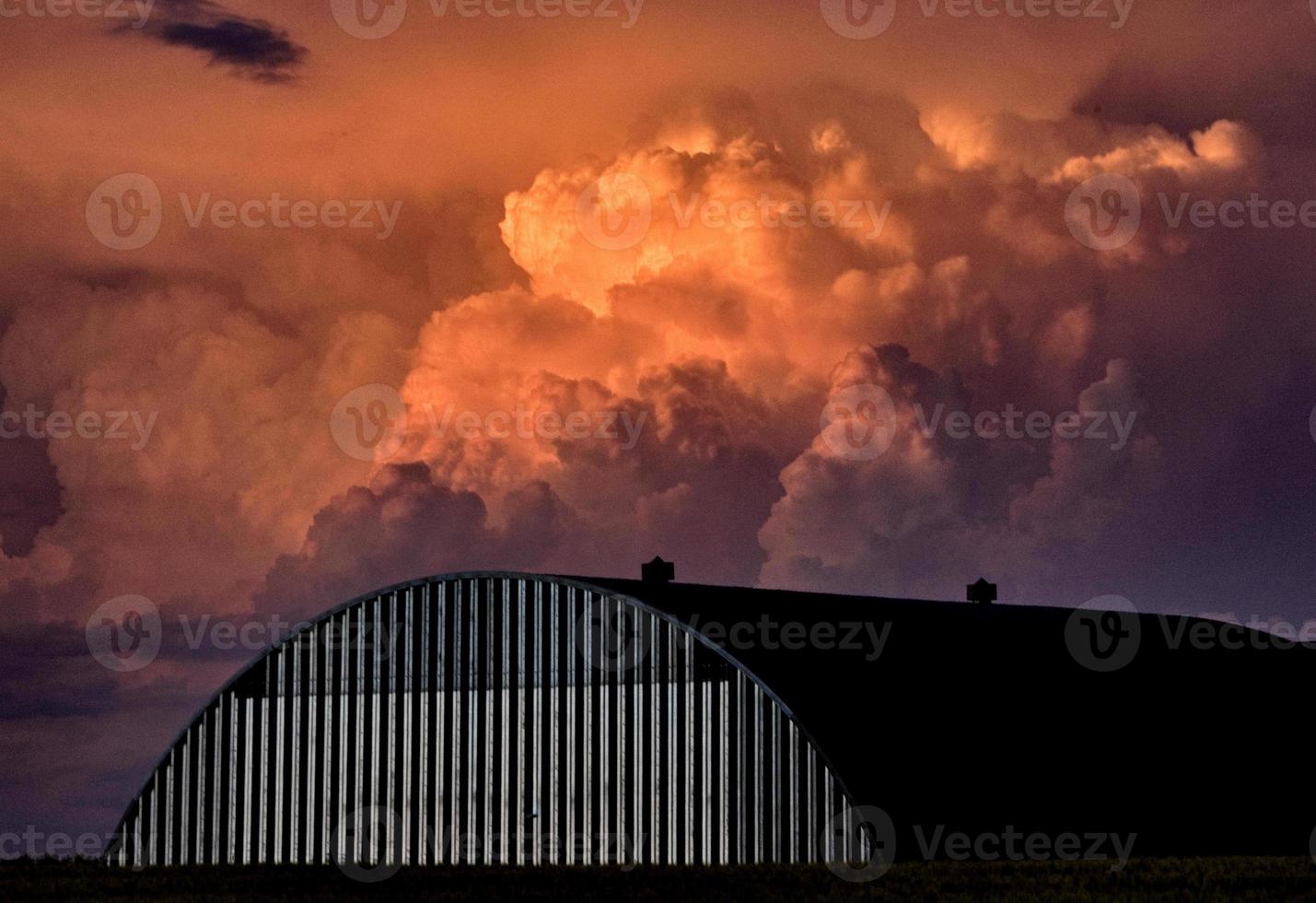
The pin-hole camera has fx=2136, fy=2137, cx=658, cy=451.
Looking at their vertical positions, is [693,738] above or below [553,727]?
below

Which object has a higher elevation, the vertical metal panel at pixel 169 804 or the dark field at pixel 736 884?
the vertical metal panel at pixel 169 804

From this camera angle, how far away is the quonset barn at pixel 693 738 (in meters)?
47.4

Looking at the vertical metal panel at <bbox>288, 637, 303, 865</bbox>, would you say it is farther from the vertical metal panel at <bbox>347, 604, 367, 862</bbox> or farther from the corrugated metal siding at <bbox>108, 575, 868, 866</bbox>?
the vertical metal panel at <bbox>347, 604, 367, 862</bbox>

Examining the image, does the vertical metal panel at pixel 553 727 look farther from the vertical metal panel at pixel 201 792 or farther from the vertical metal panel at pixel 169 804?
the vertical metal panel at pixel 169 804

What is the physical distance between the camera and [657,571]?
54.0m

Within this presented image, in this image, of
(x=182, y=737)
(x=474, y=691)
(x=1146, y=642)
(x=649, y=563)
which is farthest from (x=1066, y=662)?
(x=182, y=737)

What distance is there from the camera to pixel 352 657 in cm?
5453

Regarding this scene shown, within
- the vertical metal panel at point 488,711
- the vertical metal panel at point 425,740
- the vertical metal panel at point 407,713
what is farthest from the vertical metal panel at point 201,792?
the vertical metal panel at point 488,711

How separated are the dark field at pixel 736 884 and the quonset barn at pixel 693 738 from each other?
3.53m

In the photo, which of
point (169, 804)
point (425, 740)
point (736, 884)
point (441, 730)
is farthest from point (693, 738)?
point (169, 804)

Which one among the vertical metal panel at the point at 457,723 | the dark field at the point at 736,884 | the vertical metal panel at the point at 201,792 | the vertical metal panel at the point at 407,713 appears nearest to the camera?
the dark field at the point at 736,884

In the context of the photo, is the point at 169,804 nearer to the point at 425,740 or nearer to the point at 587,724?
the point at 425,740

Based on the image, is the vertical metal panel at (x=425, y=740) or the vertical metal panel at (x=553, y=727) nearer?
the vertical metal panel at (x=553, y=727)

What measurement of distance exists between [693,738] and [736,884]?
6793 millimetres
